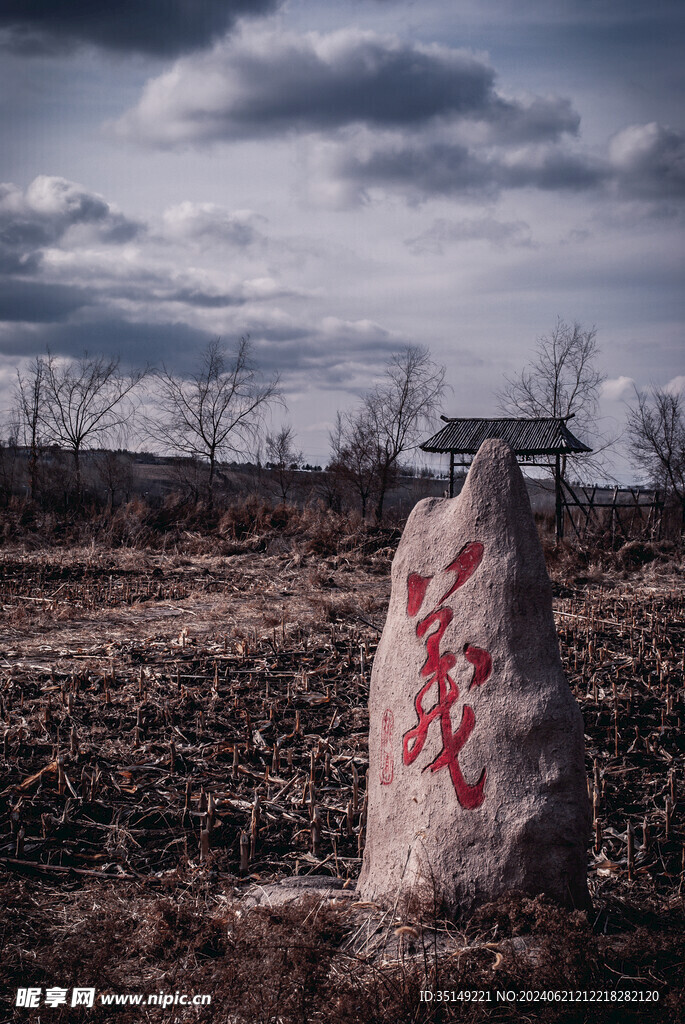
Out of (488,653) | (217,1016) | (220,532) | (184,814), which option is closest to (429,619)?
(488,653)

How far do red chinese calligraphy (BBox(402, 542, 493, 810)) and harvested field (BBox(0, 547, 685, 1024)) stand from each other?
0.50 m

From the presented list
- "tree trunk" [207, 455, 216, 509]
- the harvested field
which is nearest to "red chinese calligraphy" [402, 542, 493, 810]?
the harvested field

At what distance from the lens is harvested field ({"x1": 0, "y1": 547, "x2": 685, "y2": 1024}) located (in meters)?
2.79

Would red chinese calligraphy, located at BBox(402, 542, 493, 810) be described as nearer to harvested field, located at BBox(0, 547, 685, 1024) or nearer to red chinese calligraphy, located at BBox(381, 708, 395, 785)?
red chinese calligraphy, located at BBox(381, 708, 395, 785)

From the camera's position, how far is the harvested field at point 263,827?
2785 millimetres

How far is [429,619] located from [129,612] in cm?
812

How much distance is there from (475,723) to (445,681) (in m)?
0.21

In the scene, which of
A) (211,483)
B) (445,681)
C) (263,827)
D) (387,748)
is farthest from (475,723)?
(211,483)

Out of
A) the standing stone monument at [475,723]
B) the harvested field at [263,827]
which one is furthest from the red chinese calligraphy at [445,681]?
the harvested field at [263,827]

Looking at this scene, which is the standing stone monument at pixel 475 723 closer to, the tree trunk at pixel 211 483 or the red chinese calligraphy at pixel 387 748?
the red chinese calligraphy at pixel 387 748

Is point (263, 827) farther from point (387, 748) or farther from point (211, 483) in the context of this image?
point (211, 483)

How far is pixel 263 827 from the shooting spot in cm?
451

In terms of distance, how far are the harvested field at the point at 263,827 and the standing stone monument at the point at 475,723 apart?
17 cm

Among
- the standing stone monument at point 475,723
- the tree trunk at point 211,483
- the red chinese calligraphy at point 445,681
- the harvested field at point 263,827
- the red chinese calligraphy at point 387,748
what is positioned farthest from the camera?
the tree trunk at point 211,483
